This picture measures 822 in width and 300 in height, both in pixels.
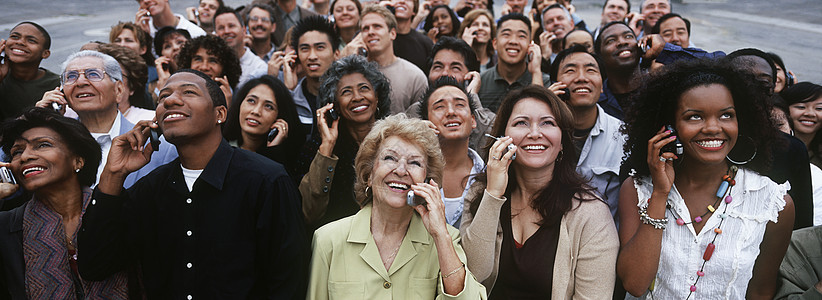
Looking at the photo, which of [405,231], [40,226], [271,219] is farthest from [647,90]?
[40,226]

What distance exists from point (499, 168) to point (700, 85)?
43.3 inches

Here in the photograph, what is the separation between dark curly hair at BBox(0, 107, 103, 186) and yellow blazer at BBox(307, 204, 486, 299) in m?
1.44

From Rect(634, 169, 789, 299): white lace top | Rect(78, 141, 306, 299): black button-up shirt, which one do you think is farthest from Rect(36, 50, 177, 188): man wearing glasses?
Rect(634, 169, 789, 299): white lace top

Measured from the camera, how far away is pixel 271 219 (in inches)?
110

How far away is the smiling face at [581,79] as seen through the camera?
4.23m

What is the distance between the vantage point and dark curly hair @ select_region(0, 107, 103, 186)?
3.15 metres

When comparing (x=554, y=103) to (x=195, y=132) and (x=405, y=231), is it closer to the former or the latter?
(x=405, y=231)

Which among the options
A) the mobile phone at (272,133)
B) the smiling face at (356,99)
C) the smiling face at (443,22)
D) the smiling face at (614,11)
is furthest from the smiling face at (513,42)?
the smiling face at (614,11)

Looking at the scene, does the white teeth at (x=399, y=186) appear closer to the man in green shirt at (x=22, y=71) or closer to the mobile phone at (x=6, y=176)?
the mobile phone at (x=6, y=176)

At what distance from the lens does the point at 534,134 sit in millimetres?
3010

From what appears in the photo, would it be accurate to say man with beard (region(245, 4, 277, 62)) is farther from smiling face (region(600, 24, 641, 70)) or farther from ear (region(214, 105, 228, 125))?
ear (region(214, 105, 228, 125))

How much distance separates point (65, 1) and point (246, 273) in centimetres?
1628

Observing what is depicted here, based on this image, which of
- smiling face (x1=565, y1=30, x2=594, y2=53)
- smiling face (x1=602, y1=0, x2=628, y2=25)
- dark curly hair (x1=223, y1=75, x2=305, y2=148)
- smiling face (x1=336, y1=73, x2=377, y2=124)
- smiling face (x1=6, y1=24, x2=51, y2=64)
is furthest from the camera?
smiling face (x1=602, y1=0, x2=628, y2=25)

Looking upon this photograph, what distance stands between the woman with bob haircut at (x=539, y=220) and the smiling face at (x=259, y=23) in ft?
16.0
